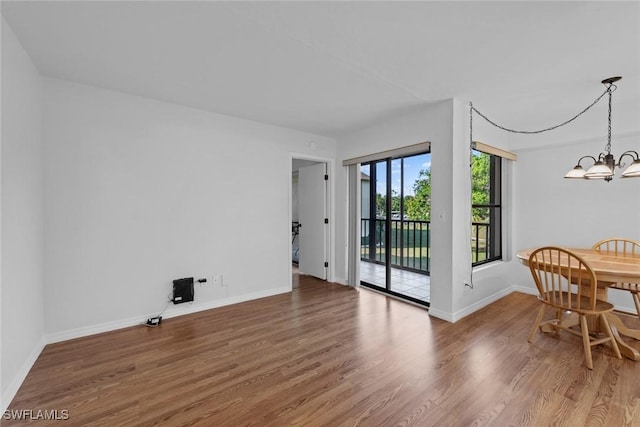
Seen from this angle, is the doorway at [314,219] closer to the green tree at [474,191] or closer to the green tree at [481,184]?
the green tree at [474,191]

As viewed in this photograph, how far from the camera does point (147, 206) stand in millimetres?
2934

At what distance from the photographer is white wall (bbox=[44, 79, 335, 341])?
2.53 metres

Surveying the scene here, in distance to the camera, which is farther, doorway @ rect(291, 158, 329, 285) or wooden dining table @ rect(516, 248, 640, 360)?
doorway @ rect(291, 158, 329, 285)

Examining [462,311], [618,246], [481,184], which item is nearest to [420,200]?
[481,184]

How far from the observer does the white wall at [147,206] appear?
253 centimetres

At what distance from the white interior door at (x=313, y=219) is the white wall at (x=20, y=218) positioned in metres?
3.30

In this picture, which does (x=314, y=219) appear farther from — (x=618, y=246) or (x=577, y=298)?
(x=618, y=246)

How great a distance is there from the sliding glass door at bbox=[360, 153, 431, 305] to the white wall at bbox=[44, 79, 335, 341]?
1604 mm

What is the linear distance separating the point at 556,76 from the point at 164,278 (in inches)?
169

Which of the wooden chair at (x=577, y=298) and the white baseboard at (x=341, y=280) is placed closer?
the wooden chair at (x=577, y=298)

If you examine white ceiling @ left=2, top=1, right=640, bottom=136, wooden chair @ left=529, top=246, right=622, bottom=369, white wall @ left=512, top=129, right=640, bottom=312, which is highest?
white ceiling @ left=2, top=1, right=640, bottom=136

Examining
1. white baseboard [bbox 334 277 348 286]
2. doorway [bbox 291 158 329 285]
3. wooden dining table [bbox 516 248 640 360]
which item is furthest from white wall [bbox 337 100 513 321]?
doorway [bbox 291 158 329 285]

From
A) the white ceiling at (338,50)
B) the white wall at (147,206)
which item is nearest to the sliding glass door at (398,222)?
the white ceiling at (338,50)

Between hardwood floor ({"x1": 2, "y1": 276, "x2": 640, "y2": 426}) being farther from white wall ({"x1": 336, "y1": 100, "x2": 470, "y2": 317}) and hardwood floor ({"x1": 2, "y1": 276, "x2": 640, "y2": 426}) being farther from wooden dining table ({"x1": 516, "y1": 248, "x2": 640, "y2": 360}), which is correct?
white wall ({"x1": 336, "y1": 100, "x2": 470, "y2": 317})
